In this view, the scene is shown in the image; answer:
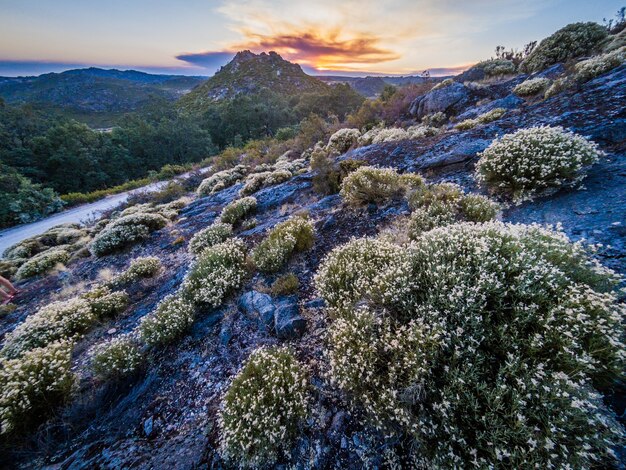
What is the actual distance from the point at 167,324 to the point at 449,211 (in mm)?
6564

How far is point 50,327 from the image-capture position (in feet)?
19.6

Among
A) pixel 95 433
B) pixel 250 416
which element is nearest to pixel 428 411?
pixel 250 416

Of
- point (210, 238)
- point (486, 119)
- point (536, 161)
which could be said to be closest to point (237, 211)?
point (210, 238)

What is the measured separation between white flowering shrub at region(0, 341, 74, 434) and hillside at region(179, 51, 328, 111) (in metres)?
108

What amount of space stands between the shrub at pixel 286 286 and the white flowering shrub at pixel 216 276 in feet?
3.85

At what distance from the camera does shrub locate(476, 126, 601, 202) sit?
479 cm

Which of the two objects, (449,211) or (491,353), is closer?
(491,353)

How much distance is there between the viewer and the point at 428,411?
2566mm

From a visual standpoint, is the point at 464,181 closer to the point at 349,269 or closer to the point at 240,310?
the point at 349,269

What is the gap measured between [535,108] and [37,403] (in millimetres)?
15220

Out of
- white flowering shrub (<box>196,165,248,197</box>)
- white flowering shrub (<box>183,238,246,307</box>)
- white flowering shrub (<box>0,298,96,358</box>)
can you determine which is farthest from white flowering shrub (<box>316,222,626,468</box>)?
white flowering shrub (<box>196,165,248,197</box>)

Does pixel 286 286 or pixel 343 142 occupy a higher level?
pixel 343 142

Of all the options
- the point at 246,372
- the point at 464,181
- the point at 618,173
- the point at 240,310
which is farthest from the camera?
the point at 464,181

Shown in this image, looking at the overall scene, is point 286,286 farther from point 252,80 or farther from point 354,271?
point 252,80
